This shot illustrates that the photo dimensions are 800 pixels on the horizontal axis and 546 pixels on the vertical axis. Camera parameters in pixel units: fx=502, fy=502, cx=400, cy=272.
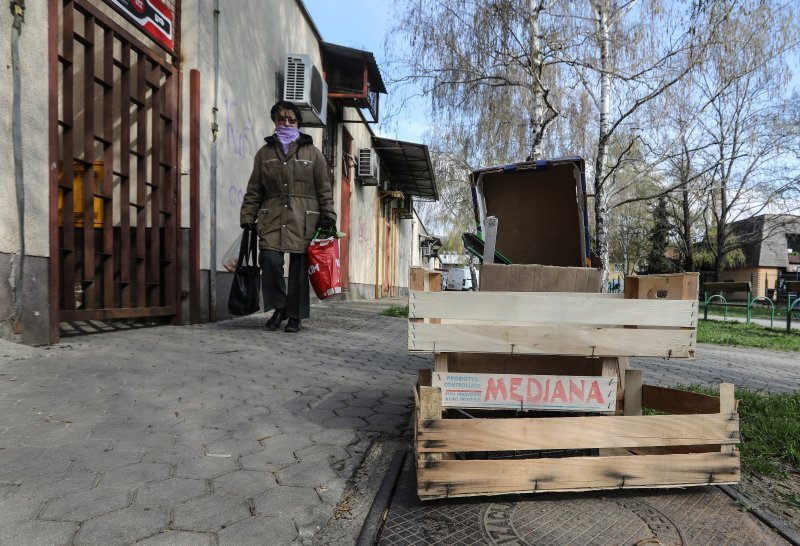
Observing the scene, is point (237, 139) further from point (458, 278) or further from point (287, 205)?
point (458, 278)

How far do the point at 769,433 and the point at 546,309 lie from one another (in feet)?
5.85

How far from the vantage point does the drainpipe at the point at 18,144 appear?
3613 mm

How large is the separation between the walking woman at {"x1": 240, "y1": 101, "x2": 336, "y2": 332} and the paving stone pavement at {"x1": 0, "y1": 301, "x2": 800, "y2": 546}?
991 mm

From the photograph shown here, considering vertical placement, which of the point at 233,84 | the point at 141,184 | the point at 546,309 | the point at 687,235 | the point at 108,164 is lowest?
the point at 546,309

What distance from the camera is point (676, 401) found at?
2510mm

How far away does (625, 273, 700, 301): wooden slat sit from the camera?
89.8 inches

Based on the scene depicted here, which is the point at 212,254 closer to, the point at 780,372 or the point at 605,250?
the point at 780,372

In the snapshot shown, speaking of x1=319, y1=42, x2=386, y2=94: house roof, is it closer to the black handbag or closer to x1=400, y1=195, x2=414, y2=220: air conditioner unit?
the black handbag

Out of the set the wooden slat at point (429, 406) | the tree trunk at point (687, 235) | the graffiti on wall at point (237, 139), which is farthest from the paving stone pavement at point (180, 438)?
the tree trunk at point (687, 235)

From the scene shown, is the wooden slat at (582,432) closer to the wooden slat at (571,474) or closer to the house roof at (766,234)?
the wooden slat at (571,474)

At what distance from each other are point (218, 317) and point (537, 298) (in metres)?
5.17

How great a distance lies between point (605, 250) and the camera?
13.7 metres

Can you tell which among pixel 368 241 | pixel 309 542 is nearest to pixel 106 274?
pixel 309 542

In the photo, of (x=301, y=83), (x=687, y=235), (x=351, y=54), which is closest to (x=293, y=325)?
(x=301, y=83)
